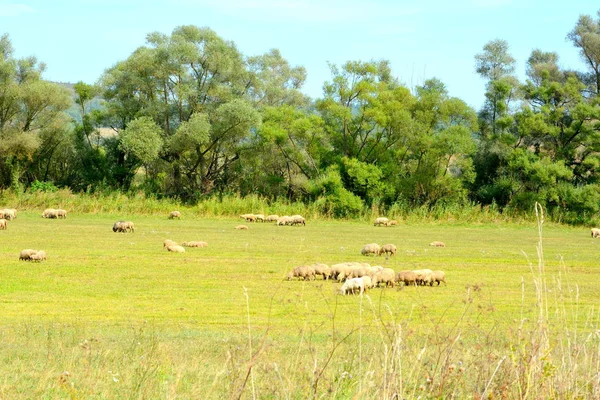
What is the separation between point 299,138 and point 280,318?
127ft

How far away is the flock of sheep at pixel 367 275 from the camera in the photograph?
61.8 feet

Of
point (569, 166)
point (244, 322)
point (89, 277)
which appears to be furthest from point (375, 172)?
point (244, 322)

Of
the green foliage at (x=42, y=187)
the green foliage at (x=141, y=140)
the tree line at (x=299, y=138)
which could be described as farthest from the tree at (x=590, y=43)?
the green foliage at (x=42, y=187)

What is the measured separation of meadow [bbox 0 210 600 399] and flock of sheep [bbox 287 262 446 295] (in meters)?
0.44

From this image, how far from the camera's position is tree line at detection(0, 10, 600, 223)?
50.9m

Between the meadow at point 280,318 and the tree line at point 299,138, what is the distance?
12024 mm

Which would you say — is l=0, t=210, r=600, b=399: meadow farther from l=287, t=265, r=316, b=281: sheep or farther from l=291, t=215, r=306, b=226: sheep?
l=291, t=215, r=306, b=226: sheep

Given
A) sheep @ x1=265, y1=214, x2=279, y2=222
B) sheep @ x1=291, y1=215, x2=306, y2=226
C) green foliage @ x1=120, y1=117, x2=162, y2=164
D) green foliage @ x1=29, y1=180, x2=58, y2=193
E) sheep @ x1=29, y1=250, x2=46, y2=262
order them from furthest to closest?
green foliage @ x1=29, y1=180, x2=58, y2=193 < green foliage @ x1=120, y1=117, x2=162, y2=164 < sheep @ x1=265, y1=214, x2=279, y2=222 < sheep @ x1=291, y1=215, x2=306, y2=226 < sheep @ x1=29, y1=250, x2=46, y2=262

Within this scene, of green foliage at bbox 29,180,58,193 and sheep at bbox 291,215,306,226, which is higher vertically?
green foliage at bbox 29,180,58,193

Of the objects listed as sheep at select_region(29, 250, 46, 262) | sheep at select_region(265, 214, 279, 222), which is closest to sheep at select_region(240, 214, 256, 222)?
sheep at select_region(265, 214, 279, 222)

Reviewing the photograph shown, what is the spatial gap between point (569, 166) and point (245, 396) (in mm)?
48985

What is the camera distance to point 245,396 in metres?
7.69

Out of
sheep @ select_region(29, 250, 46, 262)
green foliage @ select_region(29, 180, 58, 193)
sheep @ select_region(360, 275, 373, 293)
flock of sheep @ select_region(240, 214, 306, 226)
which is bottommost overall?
sheep @ select_region(29, 250, 46, 262)

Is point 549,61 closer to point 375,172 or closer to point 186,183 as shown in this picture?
point 375,172
